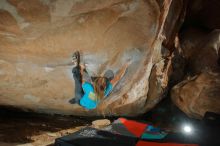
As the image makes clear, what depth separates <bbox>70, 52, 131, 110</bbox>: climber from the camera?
4.74 meters

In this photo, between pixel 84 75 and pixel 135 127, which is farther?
pixel 84 75

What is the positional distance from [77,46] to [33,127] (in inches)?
80.9

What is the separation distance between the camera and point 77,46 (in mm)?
4410

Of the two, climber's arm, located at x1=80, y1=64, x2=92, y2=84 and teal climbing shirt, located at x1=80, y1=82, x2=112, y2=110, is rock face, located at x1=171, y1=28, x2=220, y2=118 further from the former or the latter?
climber's arm, located at x1=80, y1=64, x2=92, y2=84

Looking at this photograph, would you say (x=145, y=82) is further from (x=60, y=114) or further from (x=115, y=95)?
(x=60, y=114)

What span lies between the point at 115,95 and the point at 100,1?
→ 2058mm

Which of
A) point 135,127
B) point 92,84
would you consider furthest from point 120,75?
point 135,127

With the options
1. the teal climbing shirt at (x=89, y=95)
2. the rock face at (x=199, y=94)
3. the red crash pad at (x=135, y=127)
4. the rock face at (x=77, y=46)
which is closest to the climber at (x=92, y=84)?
the teal climbing shirt at (x=89, y=95)

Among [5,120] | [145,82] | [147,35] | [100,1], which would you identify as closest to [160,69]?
[145,82]

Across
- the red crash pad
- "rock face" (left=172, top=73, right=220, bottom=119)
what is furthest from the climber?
"rock face" (left=172, top=73, right=220, bottom=119)

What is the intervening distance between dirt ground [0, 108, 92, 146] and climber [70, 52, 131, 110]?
853 mm

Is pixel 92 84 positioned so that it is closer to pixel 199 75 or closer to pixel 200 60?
pixel 199 75

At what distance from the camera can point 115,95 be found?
5.29 m

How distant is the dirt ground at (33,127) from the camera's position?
4594 mm
